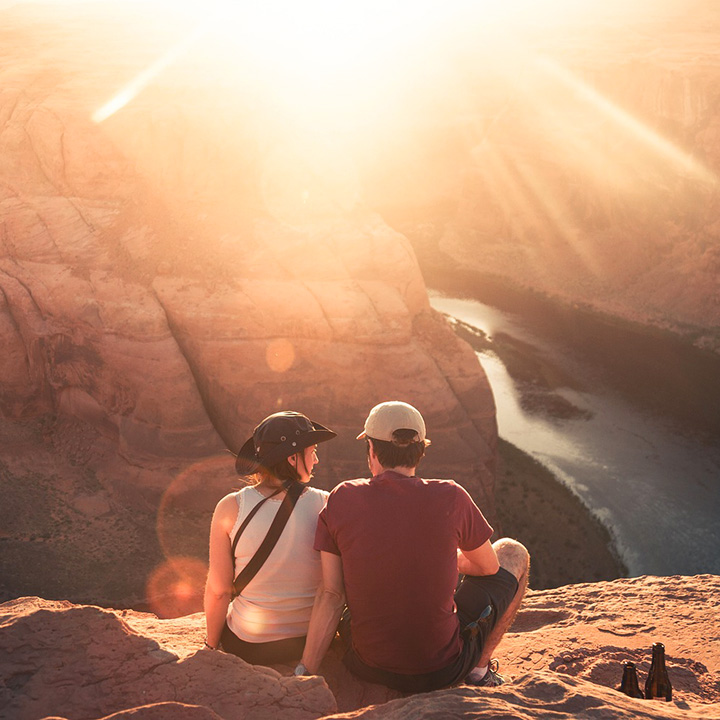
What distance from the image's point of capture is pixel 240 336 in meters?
18.6

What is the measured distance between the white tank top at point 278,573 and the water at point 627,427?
1789 centimetres

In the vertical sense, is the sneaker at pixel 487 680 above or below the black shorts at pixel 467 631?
below

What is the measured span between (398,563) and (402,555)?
0.06 m

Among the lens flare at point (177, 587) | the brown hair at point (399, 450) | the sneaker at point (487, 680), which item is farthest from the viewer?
the lens flare at point (177, 587)

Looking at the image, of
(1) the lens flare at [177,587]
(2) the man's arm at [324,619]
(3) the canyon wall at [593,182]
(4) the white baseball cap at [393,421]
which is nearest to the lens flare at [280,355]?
(1) the lens flare at [177,587]

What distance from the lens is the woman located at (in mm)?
4867

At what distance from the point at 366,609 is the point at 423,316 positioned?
1686 centimetres

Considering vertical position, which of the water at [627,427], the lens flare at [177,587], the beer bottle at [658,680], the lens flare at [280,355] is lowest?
the water at [627,427]

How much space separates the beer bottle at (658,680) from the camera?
5.41 m

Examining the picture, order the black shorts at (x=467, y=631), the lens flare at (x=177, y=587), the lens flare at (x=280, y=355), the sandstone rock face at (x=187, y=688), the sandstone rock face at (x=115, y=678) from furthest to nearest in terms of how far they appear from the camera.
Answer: the lens flare at (x=280, y=355), the lens flare at (x=177, y=587), the black shorts at (x=467, y=631), the sandstone rock face at (x=115, y=678), the sandstone rock face at (x=187, y=688)

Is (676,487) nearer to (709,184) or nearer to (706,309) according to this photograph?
(706,309)

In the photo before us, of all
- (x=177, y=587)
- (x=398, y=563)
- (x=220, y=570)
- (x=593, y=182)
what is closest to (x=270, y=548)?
(x=220, y=570)

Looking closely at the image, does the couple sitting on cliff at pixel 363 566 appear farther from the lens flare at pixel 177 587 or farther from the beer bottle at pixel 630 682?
the lens flare at pixel 177 587

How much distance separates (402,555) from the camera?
4.56 metres
